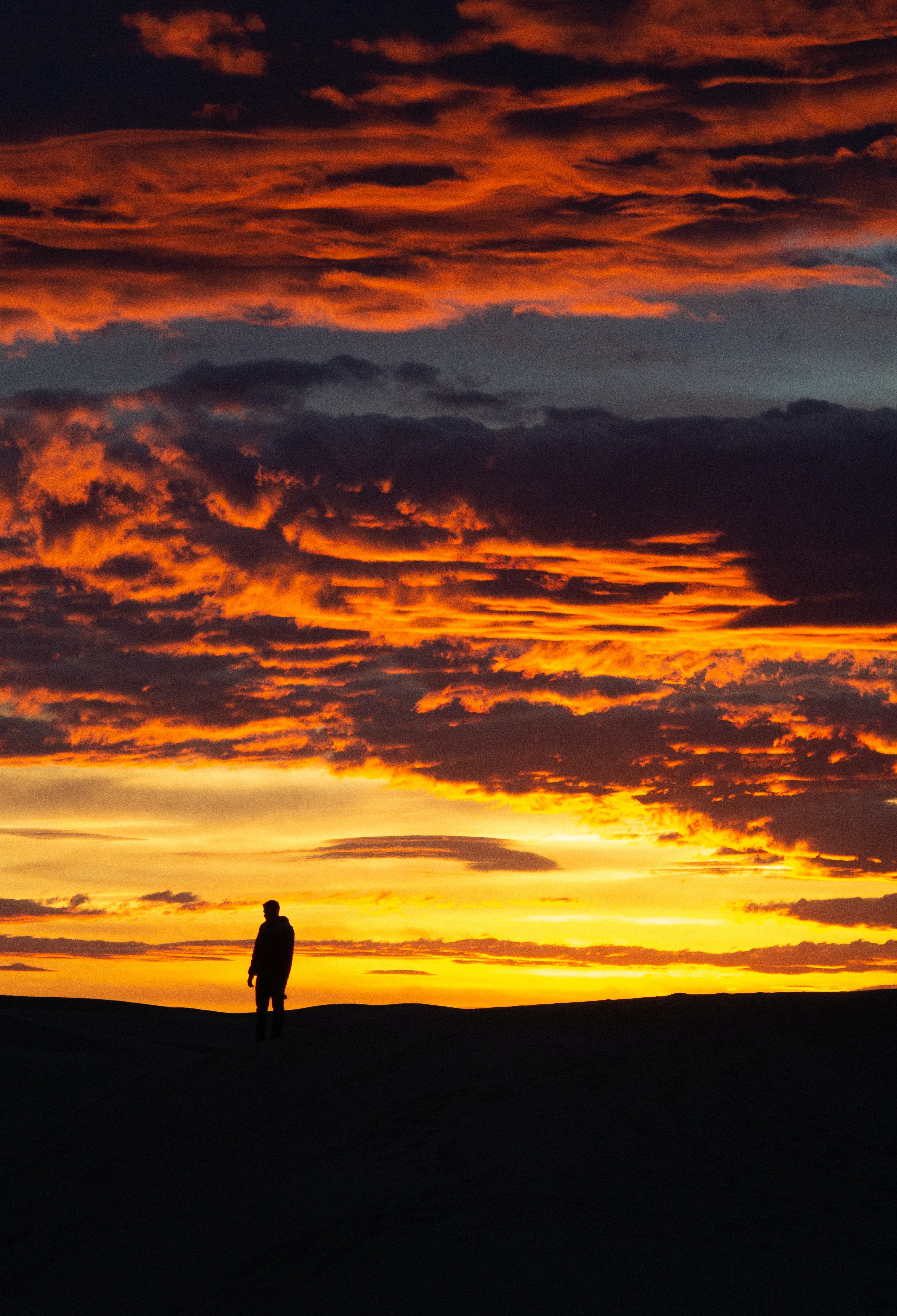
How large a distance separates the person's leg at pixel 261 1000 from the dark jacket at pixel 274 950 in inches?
4.5

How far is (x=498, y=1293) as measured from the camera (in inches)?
275

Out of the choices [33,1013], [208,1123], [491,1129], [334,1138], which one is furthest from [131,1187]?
[33,1013]

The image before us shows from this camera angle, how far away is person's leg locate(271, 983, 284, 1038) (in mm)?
15461

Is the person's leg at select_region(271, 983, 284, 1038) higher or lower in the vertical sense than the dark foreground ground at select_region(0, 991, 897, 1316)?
higher

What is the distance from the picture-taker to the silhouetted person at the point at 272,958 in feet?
49.9

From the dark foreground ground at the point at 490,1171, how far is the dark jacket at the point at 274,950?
873 millimetres

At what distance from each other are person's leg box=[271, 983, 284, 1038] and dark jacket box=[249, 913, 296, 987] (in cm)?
12

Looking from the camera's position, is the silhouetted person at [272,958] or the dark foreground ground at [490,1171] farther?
the silhouetted person at [272,958]

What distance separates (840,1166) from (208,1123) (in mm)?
6163

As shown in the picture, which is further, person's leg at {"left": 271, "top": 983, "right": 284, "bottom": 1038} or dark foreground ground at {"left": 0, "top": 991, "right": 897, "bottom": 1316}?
person's leg at {"left": 271, "top": 983, "right": 284, "bottom": 1038}

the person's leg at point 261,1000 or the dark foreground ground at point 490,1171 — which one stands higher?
the person's leg at point 261,1000

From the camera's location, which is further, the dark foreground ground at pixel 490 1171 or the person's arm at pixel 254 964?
the person's arm at pixel 254 964

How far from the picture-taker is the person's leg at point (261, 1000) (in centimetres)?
1548

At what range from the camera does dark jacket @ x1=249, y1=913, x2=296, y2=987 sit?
49.9 ft
